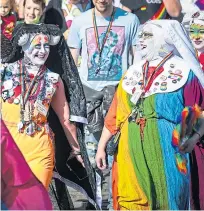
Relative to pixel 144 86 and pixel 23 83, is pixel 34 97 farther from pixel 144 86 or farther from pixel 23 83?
pixel 144 86

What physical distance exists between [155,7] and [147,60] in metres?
2.55

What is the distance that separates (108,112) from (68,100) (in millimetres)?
646

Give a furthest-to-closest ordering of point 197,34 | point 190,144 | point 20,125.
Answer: point 197,34 < point 20,125 < point 190,144

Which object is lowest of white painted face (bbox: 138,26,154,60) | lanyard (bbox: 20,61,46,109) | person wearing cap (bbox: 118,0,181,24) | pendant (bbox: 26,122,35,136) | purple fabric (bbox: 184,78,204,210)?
purple fabric (bbox: 184,78,204,210)

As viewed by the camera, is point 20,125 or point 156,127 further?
point 20,125

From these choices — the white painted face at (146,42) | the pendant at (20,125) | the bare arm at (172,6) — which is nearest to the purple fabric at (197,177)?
the white painted face at (146,42)

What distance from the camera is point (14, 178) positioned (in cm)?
500

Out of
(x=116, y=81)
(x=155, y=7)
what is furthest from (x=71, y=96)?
(x=155, y=7)

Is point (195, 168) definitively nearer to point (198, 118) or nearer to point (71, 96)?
point (198, 118)

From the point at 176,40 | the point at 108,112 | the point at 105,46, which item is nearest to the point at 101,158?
the point at 108,112

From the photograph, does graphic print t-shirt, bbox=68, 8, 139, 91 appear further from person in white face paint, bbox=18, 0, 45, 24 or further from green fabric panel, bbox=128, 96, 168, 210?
green fabric panel, bbox=128, 96, 168, 210

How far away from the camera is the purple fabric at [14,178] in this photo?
4980 mm

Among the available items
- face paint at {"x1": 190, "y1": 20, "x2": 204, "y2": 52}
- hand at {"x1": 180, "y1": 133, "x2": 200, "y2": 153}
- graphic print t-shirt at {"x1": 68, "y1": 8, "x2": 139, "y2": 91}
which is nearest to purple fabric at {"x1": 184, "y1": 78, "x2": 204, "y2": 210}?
hand at {"x1": 180, "y1": 133, "x2": 200, "y2": 153}

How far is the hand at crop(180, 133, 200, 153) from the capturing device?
634 centimetres
